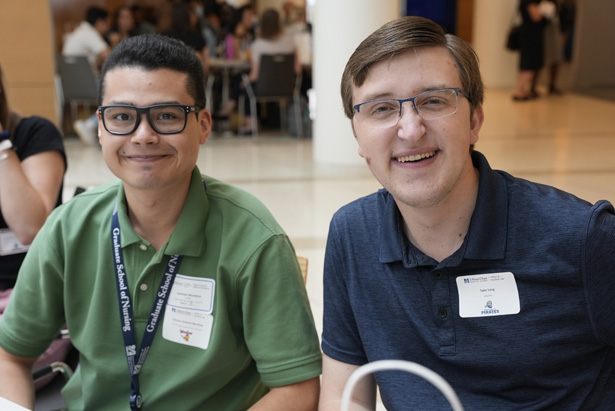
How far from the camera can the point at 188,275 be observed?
1.61 m

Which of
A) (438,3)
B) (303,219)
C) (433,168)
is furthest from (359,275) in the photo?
(438,3)

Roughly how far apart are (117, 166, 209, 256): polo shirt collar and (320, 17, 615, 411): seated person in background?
1.31 feet

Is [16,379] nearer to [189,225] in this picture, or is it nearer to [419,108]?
[189,225]

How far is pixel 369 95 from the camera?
4.50 feet

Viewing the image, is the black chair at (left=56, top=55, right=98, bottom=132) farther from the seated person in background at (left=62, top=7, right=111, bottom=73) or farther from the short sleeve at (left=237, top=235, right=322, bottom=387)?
the short sleeve at (left=237, top=235, right=322, bottom=387)

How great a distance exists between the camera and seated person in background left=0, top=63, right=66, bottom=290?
2.29 m

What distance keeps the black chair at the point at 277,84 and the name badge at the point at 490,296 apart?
7.92 metres

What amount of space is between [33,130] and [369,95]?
1480 millimetres

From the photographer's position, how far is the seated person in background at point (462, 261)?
1.33 meters

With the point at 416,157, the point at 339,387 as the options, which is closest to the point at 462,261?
the point at 416,157

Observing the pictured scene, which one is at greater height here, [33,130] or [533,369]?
[33,130]

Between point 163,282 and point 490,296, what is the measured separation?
2.34 ft

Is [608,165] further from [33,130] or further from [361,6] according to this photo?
[33,130]

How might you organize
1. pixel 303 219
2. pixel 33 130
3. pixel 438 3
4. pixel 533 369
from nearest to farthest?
pixel 533 369 → pixel 33 130 → pixel 303 219 → pixel 438 3
